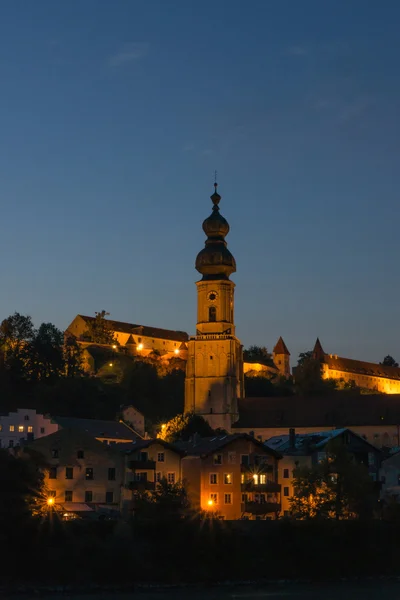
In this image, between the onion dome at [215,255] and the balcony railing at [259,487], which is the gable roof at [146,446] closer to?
the balcony railing at [259,487]

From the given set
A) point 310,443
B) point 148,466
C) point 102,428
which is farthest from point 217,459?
point 102,428

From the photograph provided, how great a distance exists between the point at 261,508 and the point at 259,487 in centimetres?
179

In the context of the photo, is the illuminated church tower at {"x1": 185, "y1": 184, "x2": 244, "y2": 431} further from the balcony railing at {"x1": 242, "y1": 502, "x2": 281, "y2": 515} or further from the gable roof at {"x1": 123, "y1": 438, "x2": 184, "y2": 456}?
the balcony railing at {"x1": 242, "y1": 502, "x2": 281, "y2": 515}

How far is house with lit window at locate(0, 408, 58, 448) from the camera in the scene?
106m

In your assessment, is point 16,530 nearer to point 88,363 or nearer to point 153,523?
point 153,523

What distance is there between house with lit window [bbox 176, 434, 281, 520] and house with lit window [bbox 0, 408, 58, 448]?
99.0ft

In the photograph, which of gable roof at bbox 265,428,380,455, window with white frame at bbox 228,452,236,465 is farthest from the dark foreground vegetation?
gable roof at bbox 265,428,380,455

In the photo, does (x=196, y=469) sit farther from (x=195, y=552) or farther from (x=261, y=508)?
(x=195, y=552)

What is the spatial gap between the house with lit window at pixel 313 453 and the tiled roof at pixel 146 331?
324 ft

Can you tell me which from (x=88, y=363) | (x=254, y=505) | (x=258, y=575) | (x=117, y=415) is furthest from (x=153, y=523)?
(x=88, y=363)

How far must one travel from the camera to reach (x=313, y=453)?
80812mm

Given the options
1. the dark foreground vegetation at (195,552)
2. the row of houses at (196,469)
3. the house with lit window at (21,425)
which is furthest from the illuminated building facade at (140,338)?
the dark foreground vegetation at (195,552)

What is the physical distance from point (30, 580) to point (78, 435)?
43.5ft

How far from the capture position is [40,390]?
12375cm
